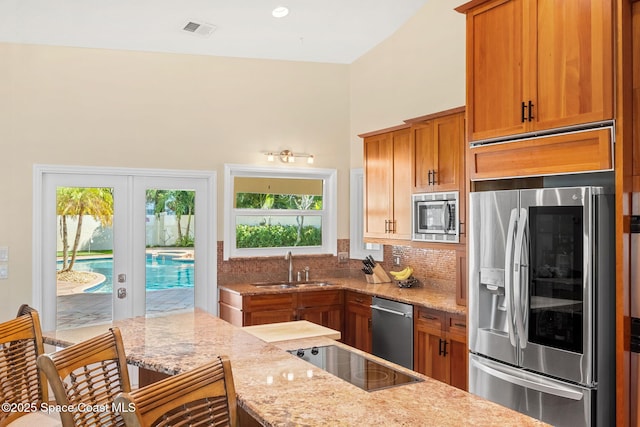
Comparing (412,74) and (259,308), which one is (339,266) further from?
(412,74)

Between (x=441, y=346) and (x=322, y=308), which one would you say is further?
(x=322, y=308)

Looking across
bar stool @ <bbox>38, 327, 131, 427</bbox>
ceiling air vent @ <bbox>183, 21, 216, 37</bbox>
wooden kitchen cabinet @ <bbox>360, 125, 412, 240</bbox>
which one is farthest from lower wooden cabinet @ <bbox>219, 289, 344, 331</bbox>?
bar stool @ <bbox>38, 327, 131, 427</bbox>

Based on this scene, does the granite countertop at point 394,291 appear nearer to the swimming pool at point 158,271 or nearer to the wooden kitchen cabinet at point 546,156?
the swimming pool at point 158,271

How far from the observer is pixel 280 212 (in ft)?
19.9

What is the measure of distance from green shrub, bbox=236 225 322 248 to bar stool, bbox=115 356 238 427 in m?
4.18

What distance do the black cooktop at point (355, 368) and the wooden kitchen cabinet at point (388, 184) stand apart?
2.46m

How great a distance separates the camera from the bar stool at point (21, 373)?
2262mm

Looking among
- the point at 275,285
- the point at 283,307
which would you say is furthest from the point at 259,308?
the point at 275,285

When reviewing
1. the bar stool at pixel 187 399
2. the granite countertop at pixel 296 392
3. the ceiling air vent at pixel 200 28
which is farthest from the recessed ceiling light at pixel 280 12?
the bar stool at pixel 187 399

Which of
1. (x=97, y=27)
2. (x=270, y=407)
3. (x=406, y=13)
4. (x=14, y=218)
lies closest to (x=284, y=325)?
(x=270, y=407)

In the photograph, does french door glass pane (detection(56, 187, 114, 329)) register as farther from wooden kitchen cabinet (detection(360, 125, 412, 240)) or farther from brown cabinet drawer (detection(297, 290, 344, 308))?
wooden kitchen cabinet (detection(360, 125, 412, 240))

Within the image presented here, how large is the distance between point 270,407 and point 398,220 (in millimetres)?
3633

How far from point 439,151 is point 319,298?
6.51 ft

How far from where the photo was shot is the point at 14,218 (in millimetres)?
4770
